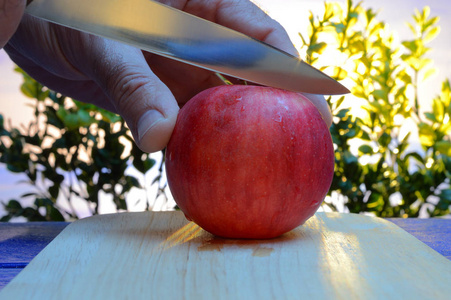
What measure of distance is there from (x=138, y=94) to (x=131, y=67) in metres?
0.07

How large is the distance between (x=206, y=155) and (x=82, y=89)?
0.72 m

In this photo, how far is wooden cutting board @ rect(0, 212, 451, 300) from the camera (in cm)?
65

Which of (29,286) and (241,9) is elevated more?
(241,9)

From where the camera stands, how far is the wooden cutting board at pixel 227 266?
2.13ft

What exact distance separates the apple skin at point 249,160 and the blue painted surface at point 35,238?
29 cm

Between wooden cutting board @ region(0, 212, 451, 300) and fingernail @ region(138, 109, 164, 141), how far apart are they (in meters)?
0.18

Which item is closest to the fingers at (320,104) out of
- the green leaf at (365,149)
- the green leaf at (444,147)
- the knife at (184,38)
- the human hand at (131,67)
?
the human hand at (131,67)

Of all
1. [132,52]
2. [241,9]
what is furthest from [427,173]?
[132,52]

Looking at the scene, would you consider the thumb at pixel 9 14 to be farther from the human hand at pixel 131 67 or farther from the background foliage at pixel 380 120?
the background foliage at pixel 380 120

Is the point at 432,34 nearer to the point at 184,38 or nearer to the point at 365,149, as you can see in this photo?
the point at 365,149

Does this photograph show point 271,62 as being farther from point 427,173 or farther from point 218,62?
point 427,173

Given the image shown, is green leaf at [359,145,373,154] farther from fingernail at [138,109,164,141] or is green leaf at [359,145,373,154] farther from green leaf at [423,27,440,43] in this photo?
fingernail at [138,109,164,141]

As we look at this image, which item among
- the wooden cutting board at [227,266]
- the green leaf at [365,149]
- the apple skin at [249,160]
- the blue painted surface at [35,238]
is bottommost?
the blue painted surface at [35,238]

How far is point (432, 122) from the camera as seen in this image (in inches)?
62.2
